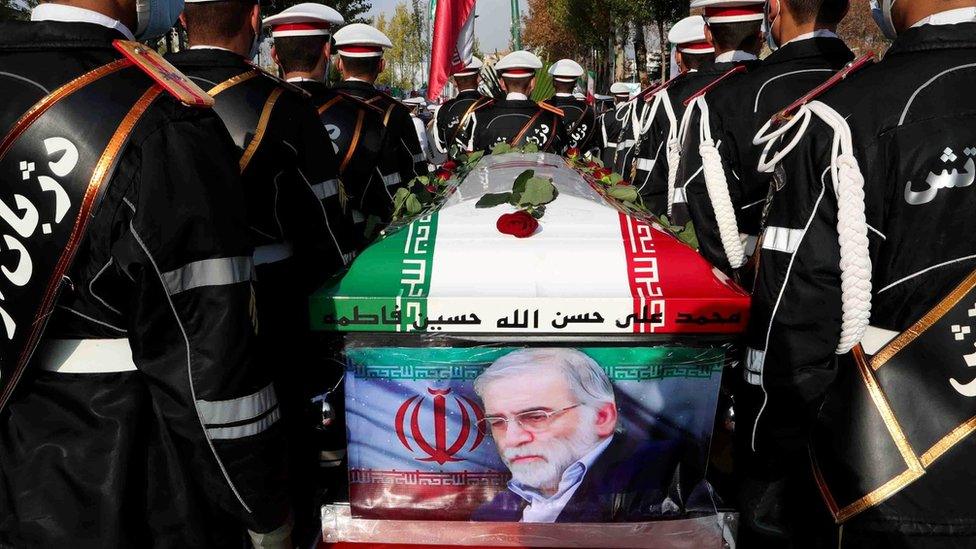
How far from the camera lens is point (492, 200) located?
208 cm

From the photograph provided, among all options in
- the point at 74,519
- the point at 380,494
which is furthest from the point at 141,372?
the point at 380,494

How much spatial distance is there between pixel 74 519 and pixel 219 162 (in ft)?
2.60

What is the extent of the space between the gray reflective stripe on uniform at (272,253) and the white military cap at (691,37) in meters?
3.37

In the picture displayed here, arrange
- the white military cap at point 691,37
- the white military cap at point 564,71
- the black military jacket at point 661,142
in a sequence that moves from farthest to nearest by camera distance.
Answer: the white military cap at point 564,71 → the white military cap at point 691,37 → the black military jacket at point 661,142

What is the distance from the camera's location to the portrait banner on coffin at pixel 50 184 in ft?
4.36

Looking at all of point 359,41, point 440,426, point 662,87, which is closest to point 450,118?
point 359,41

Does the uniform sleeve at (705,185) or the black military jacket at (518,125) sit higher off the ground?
the uniform sleeve at (705,185)

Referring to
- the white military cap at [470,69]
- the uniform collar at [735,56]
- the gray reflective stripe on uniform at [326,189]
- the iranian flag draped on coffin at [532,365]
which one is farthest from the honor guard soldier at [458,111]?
the iranian flag draped on coffin at [532,365]

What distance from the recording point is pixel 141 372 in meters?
1.45

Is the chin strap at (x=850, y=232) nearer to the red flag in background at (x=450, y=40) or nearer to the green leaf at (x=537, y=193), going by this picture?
the green leaf at (x=537, y=193)

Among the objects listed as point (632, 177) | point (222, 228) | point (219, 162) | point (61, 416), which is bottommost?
point (632, 177)

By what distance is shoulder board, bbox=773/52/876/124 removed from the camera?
1.68 m

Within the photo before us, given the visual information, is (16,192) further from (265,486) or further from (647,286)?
(647,286)

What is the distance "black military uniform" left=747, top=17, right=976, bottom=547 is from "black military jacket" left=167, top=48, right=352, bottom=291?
1.46 m
